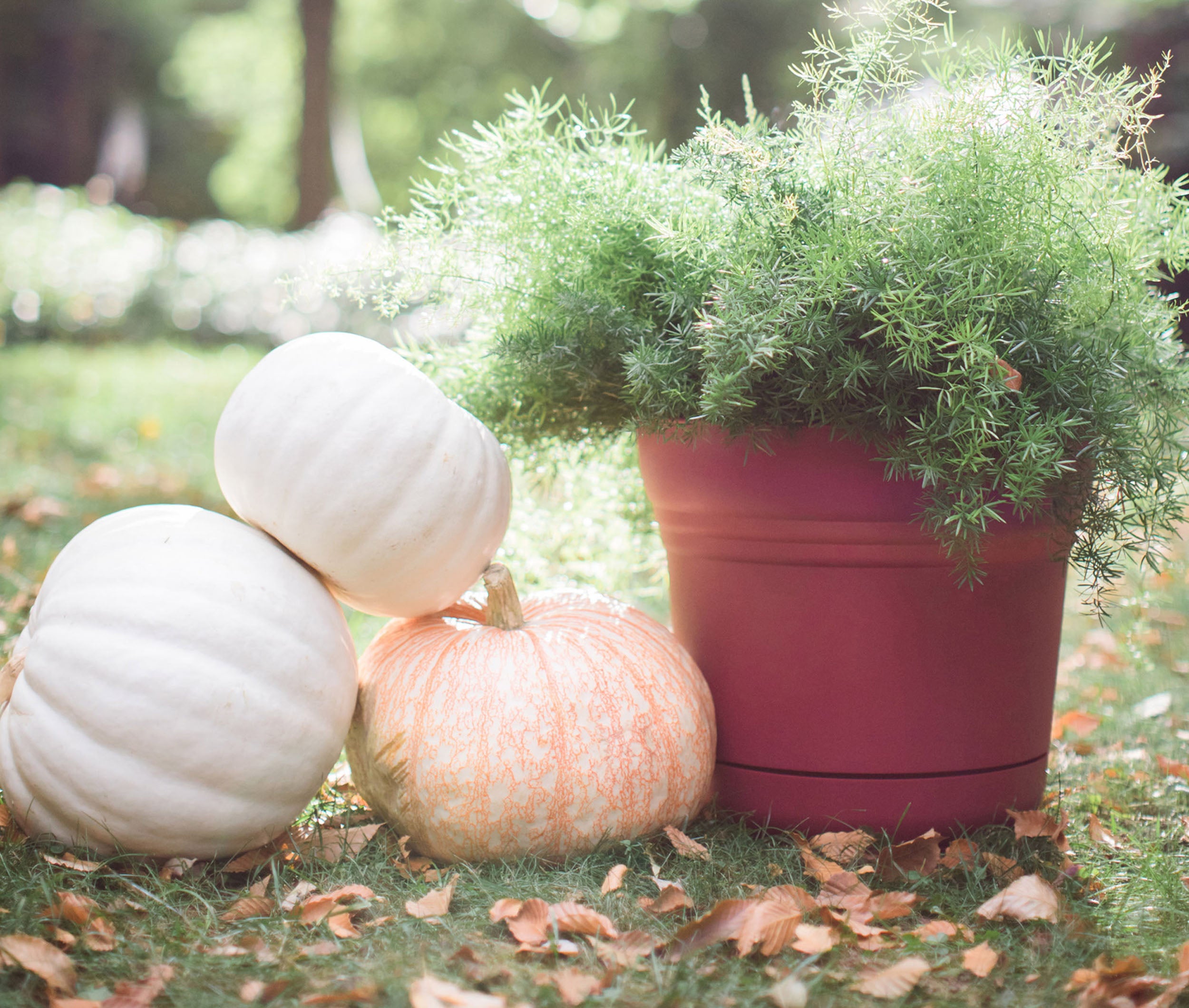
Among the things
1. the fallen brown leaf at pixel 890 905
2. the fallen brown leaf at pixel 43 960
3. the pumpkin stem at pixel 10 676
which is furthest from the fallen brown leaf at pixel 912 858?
the pumpkin stem at pixel 10 676

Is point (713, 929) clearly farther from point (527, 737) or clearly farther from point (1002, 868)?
point (1002, 868)

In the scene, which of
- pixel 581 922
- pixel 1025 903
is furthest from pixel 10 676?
pixel 1025 903

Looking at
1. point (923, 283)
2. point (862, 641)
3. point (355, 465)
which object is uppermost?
point (923, 283)

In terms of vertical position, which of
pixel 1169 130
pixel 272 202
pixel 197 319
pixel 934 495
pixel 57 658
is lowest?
pixel 57 658

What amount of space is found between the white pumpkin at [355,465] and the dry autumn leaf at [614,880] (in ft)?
1.89

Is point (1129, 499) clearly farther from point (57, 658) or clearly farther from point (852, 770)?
point (57, 658)

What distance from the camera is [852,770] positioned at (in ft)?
5.84

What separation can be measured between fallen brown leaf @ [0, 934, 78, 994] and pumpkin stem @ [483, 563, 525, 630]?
0.83m

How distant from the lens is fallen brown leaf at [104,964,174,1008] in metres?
1.20

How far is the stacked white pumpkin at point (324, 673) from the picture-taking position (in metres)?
1.53

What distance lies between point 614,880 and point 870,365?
0.89 metres

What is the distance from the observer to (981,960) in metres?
1.34

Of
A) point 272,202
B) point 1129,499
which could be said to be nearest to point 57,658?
point 1129,499

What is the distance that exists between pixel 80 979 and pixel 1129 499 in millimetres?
1674
